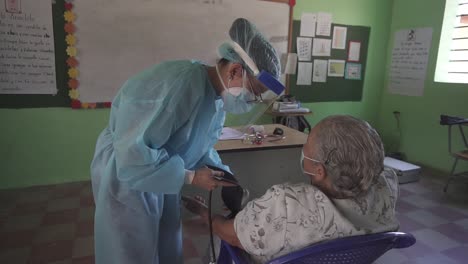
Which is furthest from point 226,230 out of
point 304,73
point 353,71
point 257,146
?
point 353,71

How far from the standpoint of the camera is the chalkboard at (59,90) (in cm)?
284

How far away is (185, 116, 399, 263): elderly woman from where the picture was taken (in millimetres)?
839

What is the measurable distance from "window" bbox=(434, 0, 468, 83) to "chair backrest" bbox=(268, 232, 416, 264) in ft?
11.9

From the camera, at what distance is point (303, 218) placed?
846 mm

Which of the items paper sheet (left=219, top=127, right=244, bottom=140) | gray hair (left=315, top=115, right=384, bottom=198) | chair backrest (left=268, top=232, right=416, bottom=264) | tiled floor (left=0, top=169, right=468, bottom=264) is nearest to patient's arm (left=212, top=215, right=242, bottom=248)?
chair backrest (left=268, top=232, right=416, bottom=264)

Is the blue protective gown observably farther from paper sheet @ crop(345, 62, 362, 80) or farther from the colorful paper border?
paper sheet @ crop(345, 62, 362, 80)

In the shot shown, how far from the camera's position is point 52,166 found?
3.11 meters

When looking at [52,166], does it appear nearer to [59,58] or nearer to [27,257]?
[59,58]

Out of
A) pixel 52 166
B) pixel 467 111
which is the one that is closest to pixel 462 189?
pixel 467 111

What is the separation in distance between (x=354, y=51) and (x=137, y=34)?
2.85m

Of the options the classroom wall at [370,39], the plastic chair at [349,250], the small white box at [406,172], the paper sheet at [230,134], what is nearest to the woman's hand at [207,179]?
Answer: the plastic chair at [349,250]

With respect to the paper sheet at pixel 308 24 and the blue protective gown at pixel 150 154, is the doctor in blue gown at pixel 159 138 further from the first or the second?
the paper sheet at pixel 308 24

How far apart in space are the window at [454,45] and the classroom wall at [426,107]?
65mm

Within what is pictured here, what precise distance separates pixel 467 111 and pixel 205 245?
3.22m
